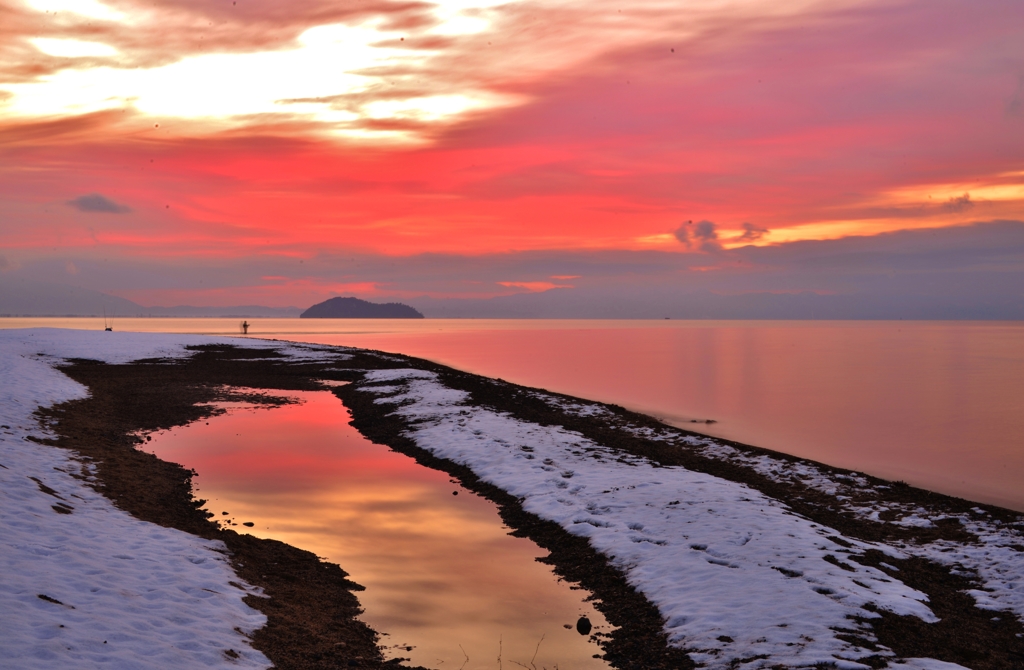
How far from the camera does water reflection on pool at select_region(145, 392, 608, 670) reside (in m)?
10.6

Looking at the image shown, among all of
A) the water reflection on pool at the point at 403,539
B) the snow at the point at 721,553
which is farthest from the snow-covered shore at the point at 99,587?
the snow at the point at 721,553

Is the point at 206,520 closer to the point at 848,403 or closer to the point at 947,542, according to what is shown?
the point at 947,542

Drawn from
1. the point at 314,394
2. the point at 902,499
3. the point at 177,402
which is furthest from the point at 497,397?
the point at 902,499

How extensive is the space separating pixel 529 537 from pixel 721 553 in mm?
4379

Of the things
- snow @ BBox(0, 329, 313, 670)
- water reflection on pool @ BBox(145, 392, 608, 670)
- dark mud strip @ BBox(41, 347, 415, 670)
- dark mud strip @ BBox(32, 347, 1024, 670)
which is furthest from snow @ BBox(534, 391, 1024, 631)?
snow @ BBox(0, 329, 313, 670)

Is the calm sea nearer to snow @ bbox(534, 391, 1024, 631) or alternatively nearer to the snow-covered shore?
snow @ bbox(534, 391, 1024, 631)

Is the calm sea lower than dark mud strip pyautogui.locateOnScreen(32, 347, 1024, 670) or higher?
lower

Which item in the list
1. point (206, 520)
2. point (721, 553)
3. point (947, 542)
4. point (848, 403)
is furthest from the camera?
point (848, 403)

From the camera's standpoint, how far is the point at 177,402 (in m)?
34.8

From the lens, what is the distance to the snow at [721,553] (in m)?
10.2

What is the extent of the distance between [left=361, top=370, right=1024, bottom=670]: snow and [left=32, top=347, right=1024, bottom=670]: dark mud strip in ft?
1.33

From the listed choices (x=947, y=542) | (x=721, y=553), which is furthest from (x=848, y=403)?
(x=721, y=553)

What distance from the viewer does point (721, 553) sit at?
44.7ft

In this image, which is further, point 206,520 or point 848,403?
point 848,403
